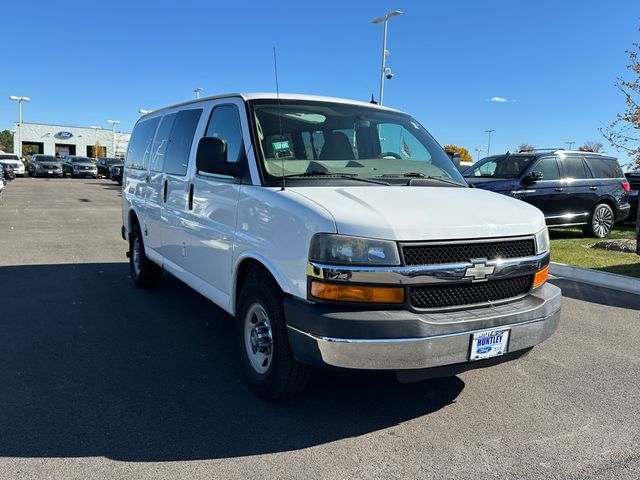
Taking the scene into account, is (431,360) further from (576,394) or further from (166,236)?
(166,236)

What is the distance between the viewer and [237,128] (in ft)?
13.5

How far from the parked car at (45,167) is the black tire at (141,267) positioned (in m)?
38.7

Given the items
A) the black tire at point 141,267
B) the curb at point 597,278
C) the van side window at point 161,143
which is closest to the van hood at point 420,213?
the van side window at point 161,143

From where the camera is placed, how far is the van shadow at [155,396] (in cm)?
310

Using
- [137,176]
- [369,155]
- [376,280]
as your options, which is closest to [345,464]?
[376,280]

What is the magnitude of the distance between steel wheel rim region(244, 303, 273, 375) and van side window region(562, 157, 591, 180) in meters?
10.4

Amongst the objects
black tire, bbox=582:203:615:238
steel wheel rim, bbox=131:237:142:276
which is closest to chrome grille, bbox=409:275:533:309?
steel wheel rim, bbox=131:237:142:276

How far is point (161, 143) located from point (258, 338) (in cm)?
309

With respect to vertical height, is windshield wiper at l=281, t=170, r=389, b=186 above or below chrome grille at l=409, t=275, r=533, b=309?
above

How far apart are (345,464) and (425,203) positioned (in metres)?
1.62

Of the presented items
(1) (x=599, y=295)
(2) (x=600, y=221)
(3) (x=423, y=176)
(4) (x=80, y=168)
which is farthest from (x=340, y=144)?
(4) (x=80, y=168)

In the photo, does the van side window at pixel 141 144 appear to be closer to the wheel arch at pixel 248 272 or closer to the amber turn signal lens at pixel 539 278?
the wheel arch at pixel 248 272

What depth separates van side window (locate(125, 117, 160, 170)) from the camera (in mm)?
6320

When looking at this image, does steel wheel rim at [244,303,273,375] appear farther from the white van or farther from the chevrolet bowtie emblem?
the chevrolet bowtie emblem
